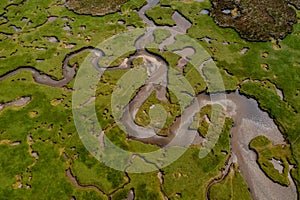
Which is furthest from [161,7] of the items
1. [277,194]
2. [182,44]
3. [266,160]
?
[277,194]

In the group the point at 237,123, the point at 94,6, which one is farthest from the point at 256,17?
the point at 94,6

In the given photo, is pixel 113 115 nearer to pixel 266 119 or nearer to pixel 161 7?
pixel 266 119

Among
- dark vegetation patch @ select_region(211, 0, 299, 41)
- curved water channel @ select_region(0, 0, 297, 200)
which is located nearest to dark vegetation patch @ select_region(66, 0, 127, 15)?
curved water channel @ select_region(0, 0, 297, 200)

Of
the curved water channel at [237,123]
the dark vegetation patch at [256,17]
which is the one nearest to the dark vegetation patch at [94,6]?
the curved water channel at [237,123]

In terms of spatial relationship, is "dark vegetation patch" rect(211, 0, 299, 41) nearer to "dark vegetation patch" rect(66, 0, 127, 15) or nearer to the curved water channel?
the curved water channel

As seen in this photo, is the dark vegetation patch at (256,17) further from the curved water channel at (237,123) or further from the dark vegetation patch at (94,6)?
the dark vegetation patch at (94,6)

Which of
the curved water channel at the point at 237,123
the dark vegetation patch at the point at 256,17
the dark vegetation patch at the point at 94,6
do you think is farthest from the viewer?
the dark vegetation patch at the point at 94,6

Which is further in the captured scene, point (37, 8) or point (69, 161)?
point (37, 8)

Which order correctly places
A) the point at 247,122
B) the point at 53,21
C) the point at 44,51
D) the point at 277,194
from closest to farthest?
the point at 277,194 < the point at 247,122 < the point at 44,51 < the point at 53,21

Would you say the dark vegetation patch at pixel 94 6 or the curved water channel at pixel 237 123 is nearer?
the curved water channel at pixel 237 123
